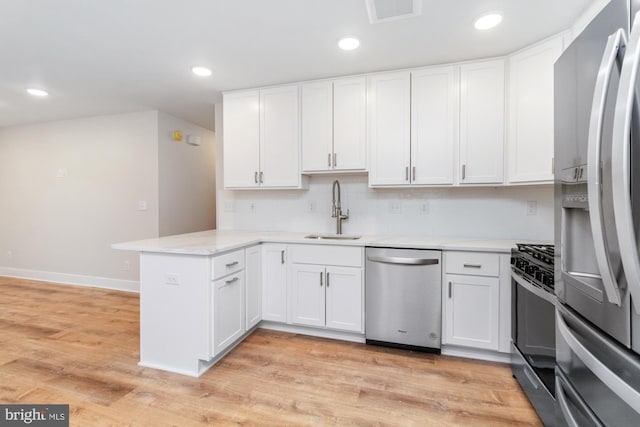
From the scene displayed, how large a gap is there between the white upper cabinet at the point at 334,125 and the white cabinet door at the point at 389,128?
9 cm

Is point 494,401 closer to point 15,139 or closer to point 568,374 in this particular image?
point 568,374

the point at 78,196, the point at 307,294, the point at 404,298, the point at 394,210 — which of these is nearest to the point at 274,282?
the point at 307,294

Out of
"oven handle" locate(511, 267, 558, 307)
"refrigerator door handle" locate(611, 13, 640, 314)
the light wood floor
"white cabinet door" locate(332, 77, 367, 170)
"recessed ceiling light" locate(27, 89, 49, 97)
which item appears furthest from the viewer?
"recessed ceiling light" locate(27, 89, 49, 97)

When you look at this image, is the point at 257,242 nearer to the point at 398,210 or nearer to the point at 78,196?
the point at 398,210

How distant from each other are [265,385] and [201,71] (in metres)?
2.58

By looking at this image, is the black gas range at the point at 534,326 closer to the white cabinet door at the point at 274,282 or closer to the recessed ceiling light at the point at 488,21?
the recessed ceiling light at the point at 488,21

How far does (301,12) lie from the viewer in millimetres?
1897

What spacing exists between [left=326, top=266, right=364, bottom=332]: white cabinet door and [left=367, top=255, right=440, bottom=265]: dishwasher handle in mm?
171

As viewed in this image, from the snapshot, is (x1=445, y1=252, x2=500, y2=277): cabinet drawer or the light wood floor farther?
(x1=445, y1=252, x2=500, y2=277): cabinet drawer

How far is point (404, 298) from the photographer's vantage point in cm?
241

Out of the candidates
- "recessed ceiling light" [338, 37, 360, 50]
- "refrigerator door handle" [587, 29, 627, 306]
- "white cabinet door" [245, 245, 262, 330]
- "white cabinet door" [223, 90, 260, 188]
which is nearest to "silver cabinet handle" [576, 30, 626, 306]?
"refrigerator door handle" [587, 29, 627, 306]

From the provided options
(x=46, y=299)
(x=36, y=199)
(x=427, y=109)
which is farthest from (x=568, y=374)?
(x=36, y=199)

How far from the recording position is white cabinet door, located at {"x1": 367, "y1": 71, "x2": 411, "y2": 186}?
8.81ft

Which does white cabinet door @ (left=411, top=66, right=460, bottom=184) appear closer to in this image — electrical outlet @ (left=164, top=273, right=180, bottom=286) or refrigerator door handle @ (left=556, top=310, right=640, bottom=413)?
refrigerator door handle @ (left=556, top=310, right=640, bottom=413)
